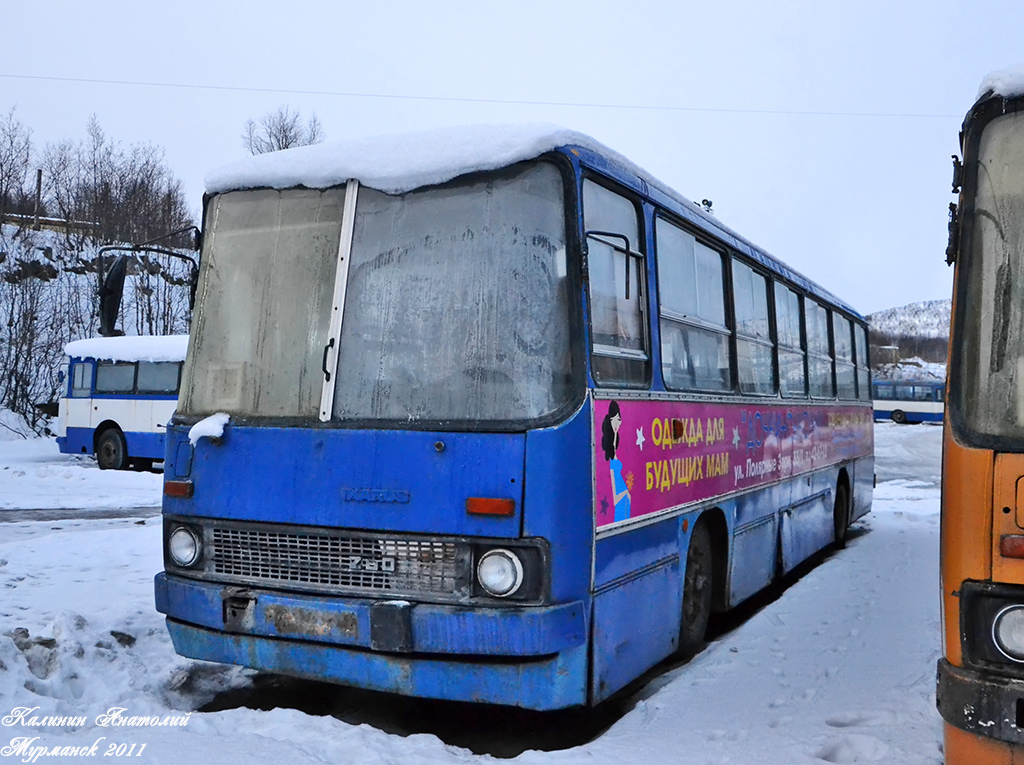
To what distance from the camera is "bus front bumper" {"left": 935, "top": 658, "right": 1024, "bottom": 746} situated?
2.81 meters

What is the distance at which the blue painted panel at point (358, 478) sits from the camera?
4078 mm

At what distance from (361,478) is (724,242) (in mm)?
3646

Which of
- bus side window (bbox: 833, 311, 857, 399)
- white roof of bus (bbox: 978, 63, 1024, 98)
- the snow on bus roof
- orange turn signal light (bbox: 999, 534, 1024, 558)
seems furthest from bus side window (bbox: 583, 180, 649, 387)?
bus side window (bbox: 833, 311, 857, 399)

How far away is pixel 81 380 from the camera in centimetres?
2275

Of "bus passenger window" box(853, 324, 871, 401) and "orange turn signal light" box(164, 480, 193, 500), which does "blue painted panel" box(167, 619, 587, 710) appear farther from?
"bus passenger window" box(853, 324, 871, 401)

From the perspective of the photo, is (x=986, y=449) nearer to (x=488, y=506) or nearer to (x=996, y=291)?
(x=996, y=291)

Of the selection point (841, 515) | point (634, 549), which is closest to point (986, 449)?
point (634, 549)

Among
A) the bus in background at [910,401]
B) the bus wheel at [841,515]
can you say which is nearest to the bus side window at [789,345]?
the bus wheel at [841,515]

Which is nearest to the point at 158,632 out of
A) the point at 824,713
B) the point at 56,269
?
the point at 824,713

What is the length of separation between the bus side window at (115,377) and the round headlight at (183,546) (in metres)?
18.7

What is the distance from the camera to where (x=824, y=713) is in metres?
4.55

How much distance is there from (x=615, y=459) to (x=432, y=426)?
3.01ft

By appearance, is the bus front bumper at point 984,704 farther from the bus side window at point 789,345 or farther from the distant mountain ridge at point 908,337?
the distant mountain ridge at point 908,337

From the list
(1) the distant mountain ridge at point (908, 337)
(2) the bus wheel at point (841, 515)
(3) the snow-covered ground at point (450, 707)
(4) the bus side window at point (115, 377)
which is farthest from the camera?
(1) the distant mountain ridge at point (908, 337)
